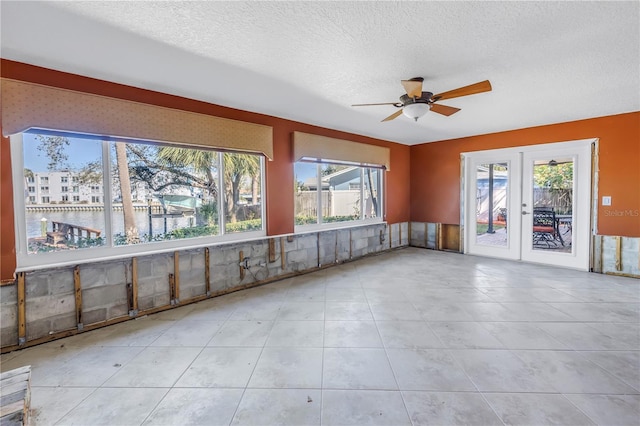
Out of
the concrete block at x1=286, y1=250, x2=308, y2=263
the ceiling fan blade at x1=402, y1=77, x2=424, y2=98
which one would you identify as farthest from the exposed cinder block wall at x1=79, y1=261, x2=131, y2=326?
the ceiling fan blade at x1=402, y1=77, x2=424, y2=98

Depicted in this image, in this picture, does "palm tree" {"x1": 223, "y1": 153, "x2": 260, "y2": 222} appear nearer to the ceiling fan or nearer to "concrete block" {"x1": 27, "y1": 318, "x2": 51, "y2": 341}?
"concrete block" {"x1": 27, "y1": 318, "x2": 51, "y2": 341}

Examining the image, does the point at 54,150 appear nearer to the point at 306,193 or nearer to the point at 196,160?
the point at 196,160

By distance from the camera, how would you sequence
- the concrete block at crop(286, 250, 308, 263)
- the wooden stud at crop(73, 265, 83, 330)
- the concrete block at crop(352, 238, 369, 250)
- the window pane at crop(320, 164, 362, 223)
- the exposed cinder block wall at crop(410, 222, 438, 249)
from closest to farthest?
1. the wooden stud at crop(73, 265, 83, 330)
2. the concrete block at crop(286, 250, 308, 263)
3. the window pane at crop(320, 164, 362, 223)
4. the concrete block at crop(352, 238, 369, 250)
5. the exposed cinder block wall at crop(410, 222, 438, 249)

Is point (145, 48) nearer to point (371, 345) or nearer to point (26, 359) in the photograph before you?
point (26, 359)

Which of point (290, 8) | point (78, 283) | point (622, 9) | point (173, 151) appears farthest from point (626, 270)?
point (78, 283)

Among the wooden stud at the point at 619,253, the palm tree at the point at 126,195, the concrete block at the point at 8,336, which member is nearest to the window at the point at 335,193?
the palm tree at the point at 126,195

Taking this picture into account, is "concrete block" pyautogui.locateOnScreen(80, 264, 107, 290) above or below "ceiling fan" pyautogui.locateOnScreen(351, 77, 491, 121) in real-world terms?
below

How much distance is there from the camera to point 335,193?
17.6ft

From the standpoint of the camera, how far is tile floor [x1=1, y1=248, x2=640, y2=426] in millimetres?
1696

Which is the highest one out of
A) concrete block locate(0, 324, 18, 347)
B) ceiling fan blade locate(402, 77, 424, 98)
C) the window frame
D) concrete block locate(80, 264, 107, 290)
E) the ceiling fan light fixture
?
ceiling fan blade locate(402, 77, 424, 98)

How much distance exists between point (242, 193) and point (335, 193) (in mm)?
1961

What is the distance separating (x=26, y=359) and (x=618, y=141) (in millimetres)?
7631

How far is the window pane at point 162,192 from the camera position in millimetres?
3074

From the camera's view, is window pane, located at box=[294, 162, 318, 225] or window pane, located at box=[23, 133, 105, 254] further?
window pane, located at box=[294, 162, 318, 225]
